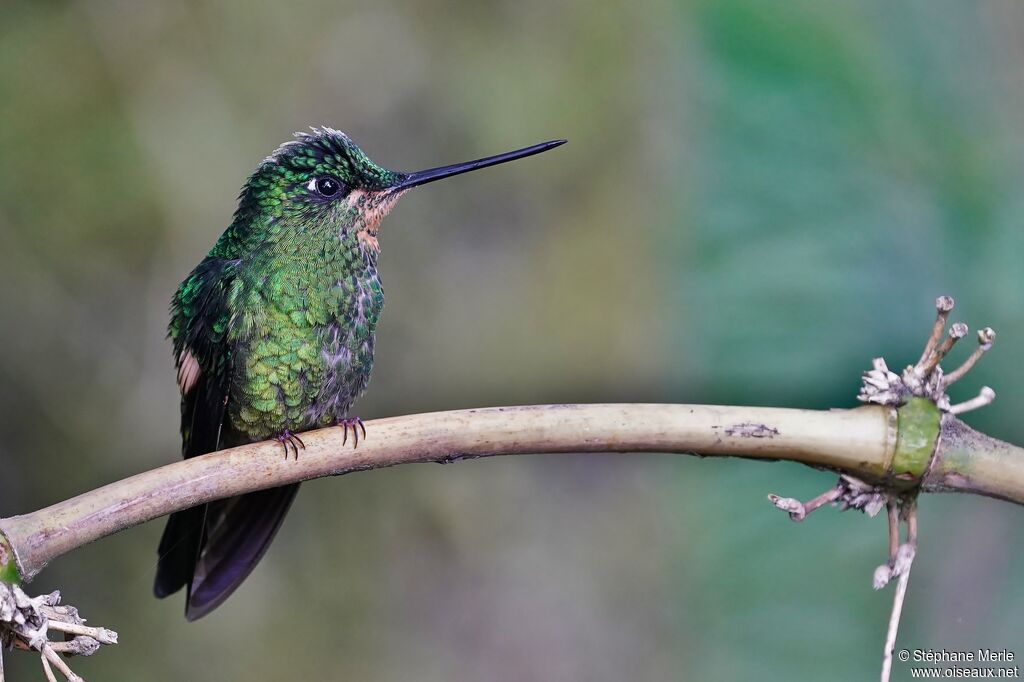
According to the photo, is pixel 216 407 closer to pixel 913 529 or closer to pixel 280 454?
pixel 280 454

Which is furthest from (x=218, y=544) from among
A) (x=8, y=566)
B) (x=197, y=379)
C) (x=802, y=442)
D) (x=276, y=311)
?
(x=802, y=442)

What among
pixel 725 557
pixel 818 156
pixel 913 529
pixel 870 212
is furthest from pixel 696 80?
pixel 913 529

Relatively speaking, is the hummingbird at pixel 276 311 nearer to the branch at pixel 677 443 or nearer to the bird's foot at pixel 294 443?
the bird's foot at pixel 294 443

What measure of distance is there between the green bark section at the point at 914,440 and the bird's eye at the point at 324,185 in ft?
2.99

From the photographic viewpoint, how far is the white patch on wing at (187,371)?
63.5 inches

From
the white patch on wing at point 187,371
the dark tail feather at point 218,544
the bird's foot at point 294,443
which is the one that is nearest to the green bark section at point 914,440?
the bird's foot at point 294,443

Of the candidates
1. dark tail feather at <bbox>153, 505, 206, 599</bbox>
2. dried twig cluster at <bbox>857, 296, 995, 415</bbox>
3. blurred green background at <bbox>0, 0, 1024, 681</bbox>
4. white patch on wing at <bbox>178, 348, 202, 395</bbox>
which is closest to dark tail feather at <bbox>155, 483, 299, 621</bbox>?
dark tail feather at <bbox>153, 505, 206, 599</bbox>

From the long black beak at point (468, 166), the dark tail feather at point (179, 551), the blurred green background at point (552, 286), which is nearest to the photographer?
the long black beak at point (468, 166)

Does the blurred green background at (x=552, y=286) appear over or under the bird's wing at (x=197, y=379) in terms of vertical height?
over

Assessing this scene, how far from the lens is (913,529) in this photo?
41.4 inches

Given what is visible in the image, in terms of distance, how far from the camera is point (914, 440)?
1.06 metres

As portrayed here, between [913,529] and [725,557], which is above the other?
[725,557]

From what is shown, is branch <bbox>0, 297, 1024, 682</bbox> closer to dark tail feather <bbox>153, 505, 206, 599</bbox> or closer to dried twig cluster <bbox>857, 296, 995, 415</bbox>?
dried twig cluster <bbox>857, 296, 995, 415</bbox>

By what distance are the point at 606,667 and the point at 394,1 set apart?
2.25 meters
